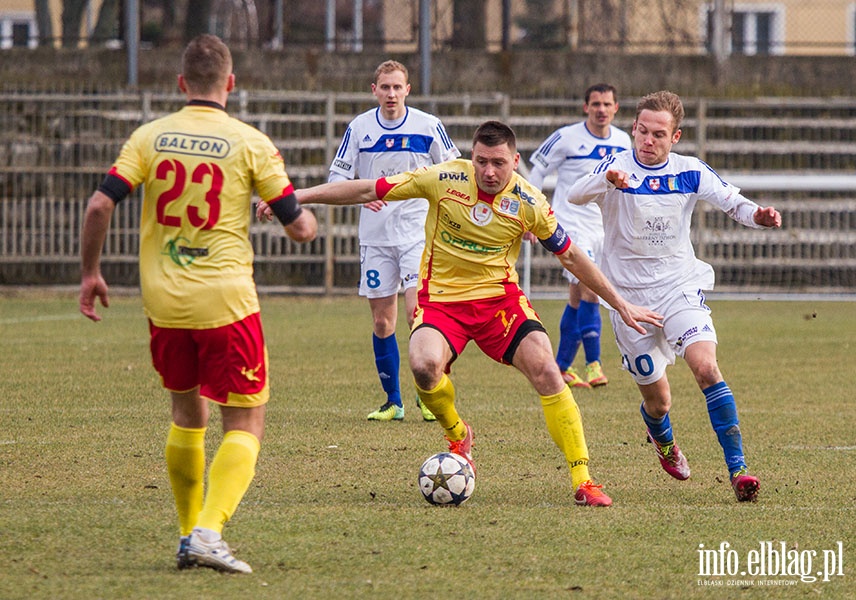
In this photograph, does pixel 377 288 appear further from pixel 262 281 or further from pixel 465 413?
pixel 262 281

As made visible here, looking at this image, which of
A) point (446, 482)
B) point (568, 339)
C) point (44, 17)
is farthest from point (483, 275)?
point (44, 17)

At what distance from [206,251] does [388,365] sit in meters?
4.19

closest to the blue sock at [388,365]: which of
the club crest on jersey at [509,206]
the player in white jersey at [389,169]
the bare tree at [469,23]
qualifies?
the player in white jersey at [389,169]

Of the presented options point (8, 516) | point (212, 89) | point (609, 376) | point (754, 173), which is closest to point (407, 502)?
point (8, 516)

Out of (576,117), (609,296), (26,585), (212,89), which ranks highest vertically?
(576,117)

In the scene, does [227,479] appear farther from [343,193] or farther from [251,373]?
[343,193]

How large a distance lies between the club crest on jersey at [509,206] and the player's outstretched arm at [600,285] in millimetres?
313

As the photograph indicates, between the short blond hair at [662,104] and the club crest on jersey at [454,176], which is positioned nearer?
the club crest on jersey at [454,176]

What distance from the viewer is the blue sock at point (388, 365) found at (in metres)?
8.79

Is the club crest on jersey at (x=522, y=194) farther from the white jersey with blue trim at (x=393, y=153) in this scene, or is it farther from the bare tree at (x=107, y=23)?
the bare tree at (x=107, y=23)

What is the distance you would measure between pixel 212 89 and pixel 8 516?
2.06m

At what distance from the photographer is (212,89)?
4.81 meters

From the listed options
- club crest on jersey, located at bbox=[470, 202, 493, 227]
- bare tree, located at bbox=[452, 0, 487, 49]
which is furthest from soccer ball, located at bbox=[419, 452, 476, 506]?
bare tree, located at bbox=[452, 0, 487, 49]

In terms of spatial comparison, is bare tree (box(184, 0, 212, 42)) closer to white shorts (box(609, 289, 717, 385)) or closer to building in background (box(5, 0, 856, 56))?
building in background (box(5, 0, 856, 56))
